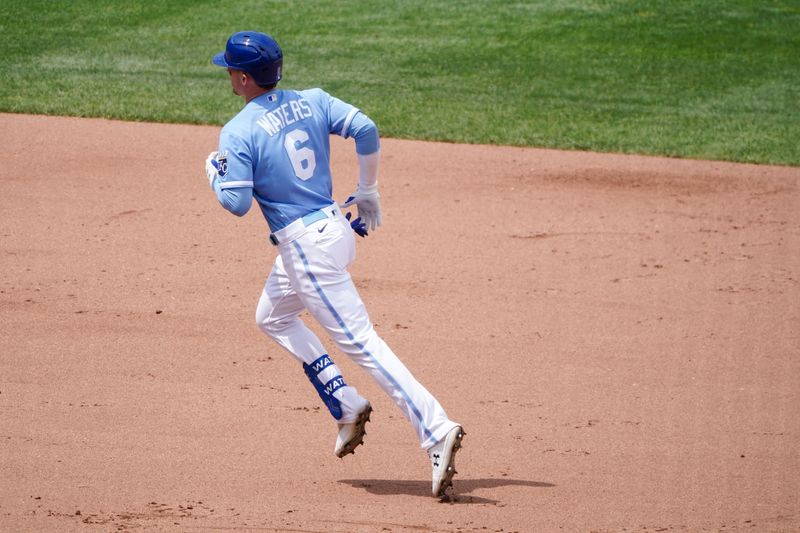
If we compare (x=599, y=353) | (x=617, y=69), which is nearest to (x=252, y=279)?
(x=599, y=353)

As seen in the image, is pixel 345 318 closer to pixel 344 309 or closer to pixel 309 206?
pixel 344 309

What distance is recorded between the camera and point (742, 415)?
6.32 meters

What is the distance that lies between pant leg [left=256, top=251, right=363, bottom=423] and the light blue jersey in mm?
322

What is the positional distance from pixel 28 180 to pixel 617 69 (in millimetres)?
7637

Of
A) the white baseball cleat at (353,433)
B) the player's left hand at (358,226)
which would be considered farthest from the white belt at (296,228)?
the white baseball cleat at (353,433)

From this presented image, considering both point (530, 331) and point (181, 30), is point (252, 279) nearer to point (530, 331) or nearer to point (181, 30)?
point (530, 331)

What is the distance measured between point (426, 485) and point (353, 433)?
427 mm

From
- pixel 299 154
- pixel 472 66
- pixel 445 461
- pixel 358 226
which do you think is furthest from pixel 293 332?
pixel 472 66

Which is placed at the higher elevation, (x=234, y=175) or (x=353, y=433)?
(x=234, y=175)

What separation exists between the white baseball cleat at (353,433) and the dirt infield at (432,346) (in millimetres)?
134

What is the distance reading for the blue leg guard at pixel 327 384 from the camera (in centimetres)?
557

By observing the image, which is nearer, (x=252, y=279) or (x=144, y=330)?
(x=144, y=330)

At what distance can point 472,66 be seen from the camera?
48.3 feet

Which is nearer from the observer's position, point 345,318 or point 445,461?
point 445,461
